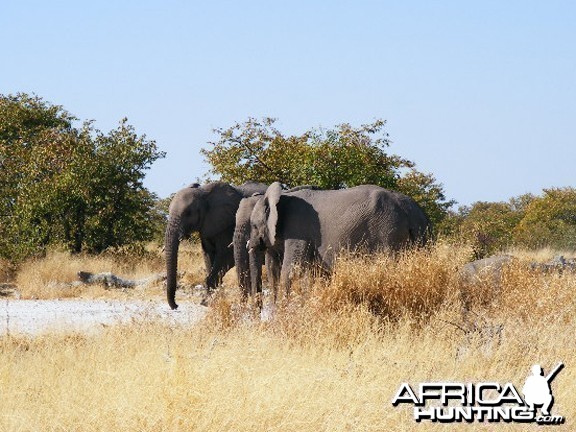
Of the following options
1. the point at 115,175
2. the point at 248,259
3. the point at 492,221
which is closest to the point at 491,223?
Answer: the point at 492,221

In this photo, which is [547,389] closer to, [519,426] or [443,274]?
[519,426]

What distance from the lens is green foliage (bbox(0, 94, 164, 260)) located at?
29.4 m

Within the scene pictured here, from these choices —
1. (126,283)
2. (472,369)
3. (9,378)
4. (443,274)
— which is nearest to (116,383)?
(9,378)

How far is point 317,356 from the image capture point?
10977 mm

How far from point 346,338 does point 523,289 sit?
2847 millimetres

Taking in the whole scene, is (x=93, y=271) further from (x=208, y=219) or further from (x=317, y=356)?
(x=317, y=356)

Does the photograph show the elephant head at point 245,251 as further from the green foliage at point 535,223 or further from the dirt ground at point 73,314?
the green foliage at point 535,223

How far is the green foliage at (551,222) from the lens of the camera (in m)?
45.9

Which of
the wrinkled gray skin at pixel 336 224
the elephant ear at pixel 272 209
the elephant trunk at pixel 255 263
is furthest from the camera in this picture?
the elephant trunk at pixel 255 263

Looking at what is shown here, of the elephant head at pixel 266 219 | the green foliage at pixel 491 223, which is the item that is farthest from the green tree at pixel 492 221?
the elephant head at pixel 266 219

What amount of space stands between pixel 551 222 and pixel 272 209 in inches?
1459

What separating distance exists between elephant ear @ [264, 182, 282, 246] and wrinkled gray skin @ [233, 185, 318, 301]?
385 mm

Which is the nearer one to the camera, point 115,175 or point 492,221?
point 115,175

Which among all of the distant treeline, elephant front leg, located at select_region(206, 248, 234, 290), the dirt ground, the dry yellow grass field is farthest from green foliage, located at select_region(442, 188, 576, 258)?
the dry yellow grass field
